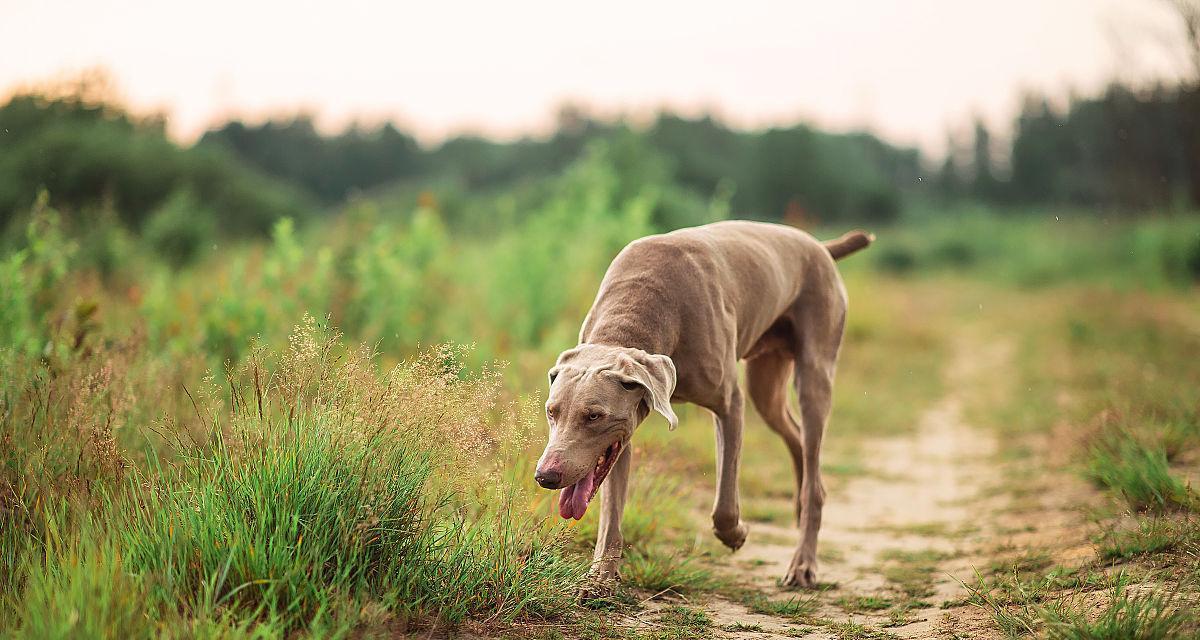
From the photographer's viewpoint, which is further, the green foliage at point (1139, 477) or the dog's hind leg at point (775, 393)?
the dog's hind leg at point (775, 393)

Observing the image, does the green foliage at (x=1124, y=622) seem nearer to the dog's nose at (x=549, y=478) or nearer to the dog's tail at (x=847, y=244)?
the dog's nose at (x=549, y=478)

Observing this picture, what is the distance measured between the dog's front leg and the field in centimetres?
11

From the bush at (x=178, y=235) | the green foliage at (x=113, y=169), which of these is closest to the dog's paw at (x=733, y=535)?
the bush at (x=178, y=235)

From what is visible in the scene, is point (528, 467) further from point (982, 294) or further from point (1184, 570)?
point (982, 294)

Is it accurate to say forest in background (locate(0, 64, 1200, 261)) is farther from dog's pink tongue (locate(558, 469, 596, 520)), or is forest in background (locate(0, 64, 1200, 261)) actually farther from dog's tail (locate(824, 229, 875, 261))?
dog's pink tongue (locate(558, 469, 596, 520))

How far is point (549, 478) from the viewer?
3543mm

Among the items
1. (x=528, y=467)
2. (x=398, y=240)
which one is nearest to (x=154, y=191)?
(x=398, y=240)

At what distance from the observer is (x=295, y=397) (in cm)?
371

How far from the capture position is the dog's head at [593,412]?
11.9ft

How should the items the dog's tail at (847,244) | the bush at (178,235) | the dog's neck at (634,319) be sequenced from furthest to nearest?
the bush at (178,235) < the dog's tail at (847,244) < the dog's neck at (634,319)

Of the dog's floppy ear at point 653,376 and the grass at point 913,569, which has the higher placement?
the dog's floppy ear at point 653,376

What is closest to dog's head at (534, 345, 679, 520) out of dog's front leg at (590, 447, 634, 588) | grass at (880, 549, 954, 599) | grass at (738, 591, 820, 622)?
dog's front leg at (590, 447, 634, 588)

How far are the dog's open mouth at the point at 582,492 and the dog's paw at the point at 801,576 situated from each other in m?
1.47

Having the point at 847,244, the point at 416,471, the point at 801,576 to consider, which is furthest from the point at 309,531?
the point at 847,244
